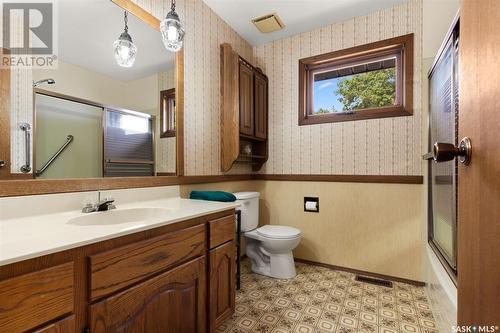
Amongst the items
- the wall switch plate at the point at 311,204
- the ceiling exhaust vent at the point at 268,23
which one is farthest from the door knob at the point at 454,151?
the ceiling exhaust vent at the point at 268,23

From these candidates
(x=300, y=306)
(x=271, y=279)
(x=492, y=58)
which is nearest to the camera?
(x=492, y=58)

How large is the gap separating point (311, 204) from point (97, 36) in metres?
2.23

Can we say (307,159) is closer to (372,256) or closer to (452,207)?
(372,256)

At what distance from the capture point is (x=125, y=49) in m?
1.47

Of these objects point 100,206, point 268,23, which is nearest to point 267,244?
point 100,206

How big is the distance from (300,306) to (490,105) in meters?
1.74

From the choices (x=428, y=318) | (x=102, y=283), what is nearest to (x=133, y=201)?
(x=102, y=283)

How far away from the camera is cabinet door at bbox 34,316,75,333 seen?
65cm

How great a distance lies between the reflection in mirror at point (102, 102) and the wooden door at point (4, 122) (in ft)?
0.19

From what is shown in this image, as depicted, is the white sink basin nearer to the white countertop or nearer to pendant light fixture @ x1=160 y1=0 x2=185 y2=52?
the white countertop

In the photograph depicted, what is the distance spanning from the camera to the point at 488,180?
1.39ft

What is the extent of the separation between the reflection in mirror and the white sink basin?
0.81ft

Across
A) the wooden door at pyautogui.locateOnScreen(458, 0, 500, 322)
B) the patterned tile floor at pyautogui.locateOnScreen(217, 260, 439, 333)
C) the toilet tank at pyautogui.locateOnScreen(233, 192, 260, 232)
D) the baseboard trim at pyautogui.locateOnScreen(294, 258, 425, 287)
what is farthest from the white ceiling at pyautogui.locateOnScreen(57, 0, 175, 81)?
the baseboard trim at pyautogui.locateOnScreen(294, 258, 425, 287)

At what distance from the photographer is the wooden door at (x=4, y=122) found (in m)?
1.00
